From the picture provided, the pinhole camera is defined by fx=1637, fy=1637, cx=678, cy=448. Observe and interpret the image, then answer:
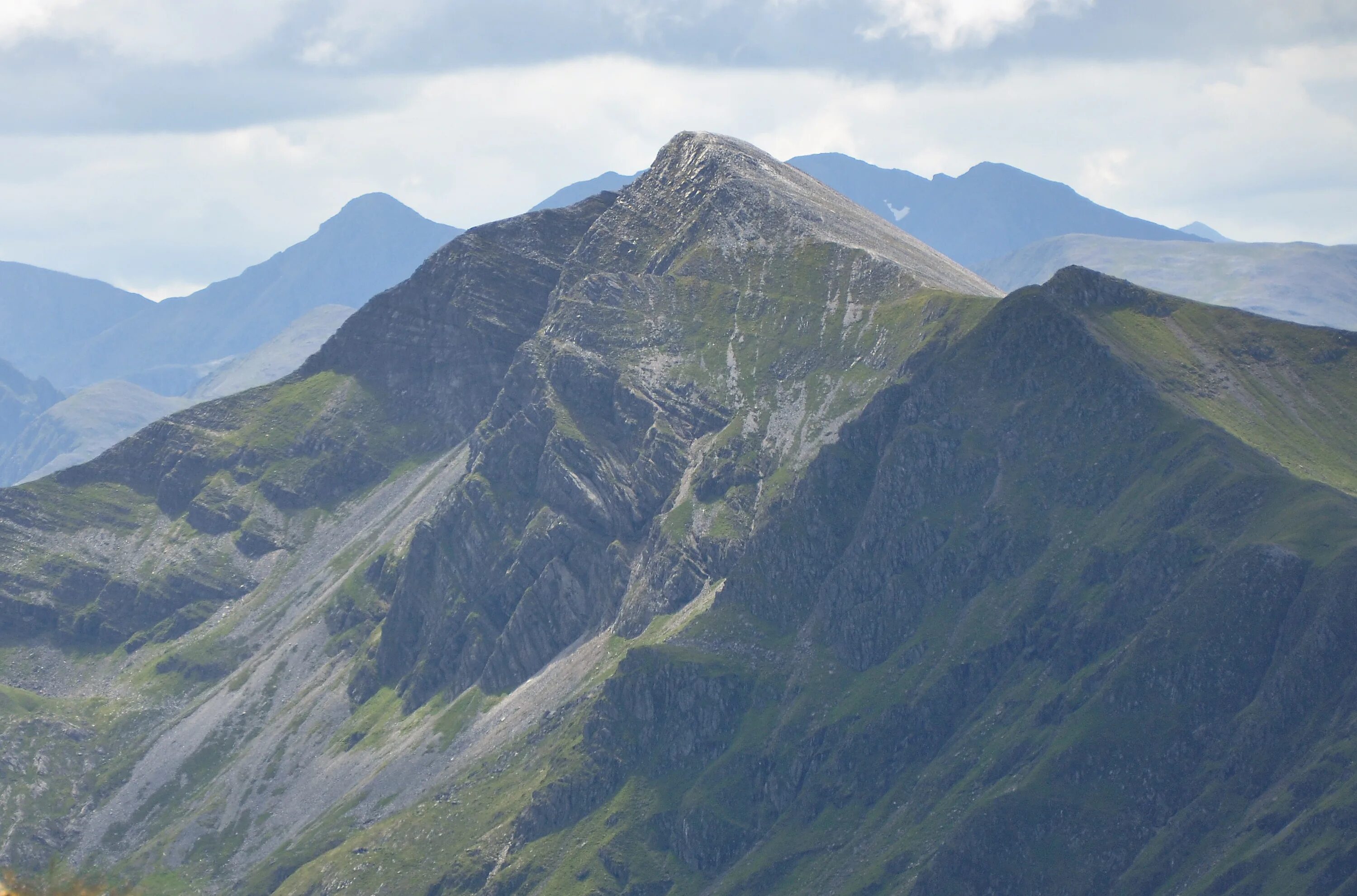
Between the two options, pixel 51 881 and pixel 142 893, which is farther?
pixel 142 893

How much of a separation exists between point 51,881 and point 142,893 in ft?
42.6

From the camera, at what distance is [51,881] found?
79750mm

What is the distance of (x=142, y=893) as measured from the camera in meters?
92.1
